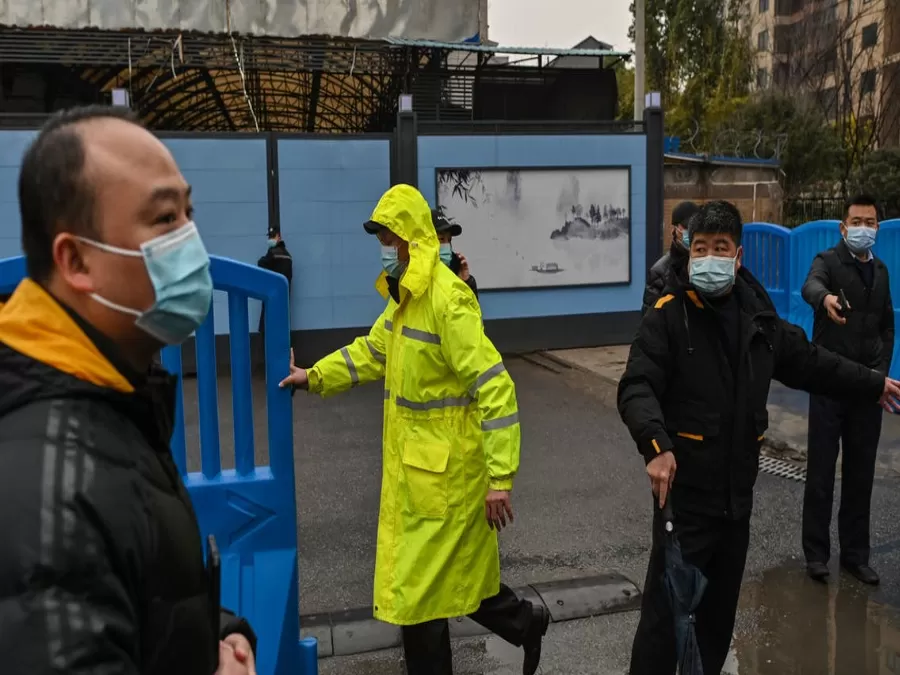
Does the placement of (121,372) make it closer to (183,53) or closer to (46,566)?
(46,566)

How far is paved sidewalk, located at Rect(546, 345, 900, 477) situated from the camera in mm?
6879

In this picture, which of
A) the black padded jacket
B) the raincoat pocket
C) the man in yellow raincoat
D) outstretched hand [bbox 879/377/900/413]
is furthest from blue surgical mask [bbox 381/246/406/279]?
the black padded jacket

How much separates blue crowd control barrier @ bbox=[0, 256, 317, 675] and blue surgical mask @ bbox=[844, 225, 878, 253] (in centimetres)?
349

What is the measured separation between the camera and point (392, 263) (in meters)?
3.58

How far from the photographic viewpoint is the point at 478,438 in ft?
10.9

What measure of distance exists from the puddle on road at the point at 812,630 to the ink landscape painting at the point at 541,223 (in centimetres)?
798

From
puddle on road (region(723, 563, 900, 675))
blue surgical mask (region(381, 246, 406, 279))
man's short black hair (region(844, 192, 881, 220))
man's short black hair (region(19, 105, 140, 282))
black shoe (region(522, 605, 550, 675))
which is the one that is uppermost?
man's short black hair (region(19, 105, 140, 282))

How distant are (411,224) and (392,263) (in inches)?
9.9

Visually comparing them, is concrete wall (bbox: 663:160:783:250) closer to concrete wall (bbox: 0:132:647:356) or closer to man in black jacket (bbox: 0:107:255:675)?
concrete wall (bbox: 0:132:647:356)

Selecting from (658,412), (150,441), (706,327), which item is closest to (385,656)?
(658,412)

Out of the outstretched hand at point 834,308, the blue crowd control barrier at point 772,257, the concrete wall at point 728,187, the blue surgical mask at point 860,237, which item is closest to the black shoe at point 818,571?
the outstretched hand at point 834,308

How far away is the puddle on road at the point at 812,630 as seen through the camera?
12.4 feet

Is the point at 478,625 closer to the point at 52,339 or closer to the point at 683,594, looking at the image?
the point at 683,594

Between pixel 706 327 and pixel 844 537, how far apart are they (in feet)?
7.39
